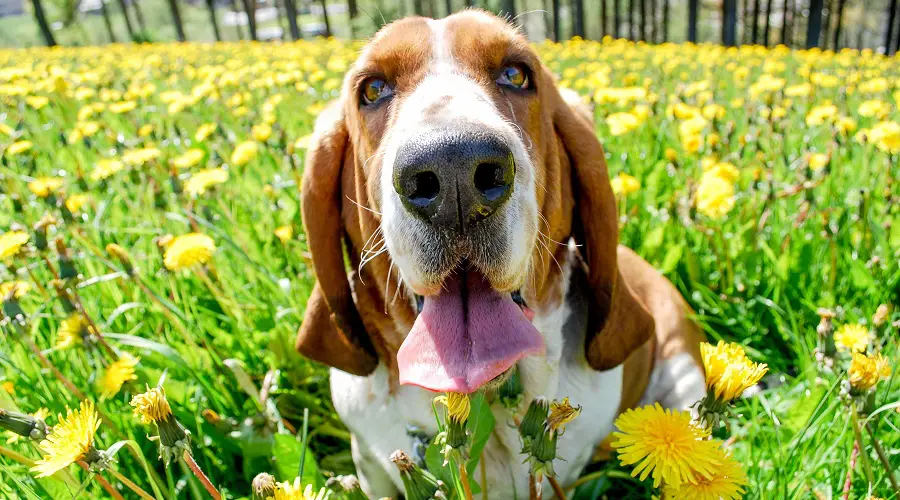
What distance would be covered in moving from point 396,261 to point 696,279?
1.91 meters

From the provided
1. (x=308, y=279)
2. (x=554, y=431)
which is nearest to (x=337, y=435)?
(x=308, y=279)

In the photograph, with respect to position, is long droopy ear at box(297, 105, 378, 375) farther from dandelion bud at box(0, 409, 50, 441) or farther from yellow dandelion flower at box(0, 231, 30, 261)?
yellow dandelion flower at box(0, 231, 30, 261)

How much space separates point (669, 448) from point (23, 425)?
122 centimetres

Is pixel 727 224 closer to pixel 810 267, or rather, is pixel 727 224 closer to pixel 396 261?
pixel 810 267

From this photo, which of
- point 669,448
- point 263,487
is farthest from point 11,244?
point 669,448

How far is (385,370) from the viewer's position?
1.96 metres

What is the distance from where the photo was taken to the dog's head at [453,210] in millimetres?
1260

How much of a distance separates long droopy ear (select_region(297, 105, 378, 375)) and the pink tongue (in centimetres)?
47

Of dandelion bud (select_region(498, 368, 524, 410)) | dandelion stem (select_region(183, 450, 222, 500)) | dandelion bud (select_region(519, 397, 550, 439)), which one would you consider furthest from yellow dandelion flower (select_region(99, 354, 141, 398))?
dandelion bud (select_region(519, 397, 550, 439))

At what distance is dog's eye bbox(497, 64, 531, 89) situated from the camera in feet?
5.74

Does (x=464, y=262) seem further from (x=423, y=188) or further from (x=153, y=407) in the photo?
(x=153, y=407)

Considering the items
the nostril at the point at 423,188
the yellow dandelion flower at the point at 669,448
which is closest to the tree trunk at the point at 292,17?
the nostril at the point at 423,188

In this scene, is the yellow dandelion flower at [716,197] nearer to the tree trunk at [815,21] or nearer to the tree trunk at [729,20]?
the tree trunk at [729,20]

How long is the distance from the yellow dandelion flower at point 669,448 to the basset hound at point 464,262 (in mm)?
351
